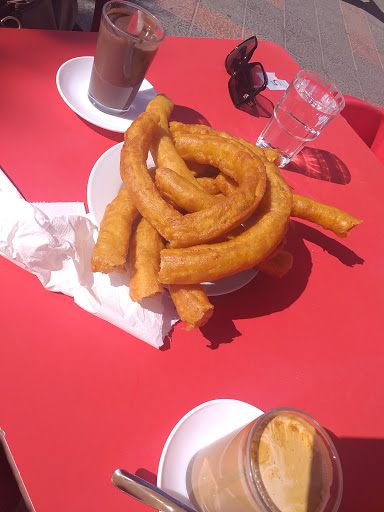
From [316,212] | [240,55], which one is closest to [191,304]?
[316,212]

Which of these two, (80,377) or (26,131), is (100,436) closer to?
(80,377)

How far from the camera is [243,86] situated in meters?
1.73

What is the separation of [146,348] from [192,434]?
226mm

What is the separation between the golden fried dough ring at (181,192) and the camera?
3.28 ft

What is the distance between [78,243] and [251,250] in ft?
1.36

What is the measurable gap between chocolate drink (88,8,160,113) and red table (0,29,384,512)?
4.8 inches

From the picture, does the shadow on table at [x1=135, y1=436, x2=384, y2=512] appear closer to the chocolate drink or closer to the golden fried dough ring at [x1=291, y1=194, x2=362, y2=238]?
the golden fried dough ring at [x1=291, y1=194, x2=362, y2=238]

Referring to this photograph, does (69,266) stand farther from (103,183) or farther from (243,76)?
(243,76)

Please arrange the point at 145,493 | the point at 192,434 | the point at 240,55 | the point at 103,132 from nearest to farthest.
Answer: the point at 145,493, the point at 192,434, the point at 103,132, the point at 240,55

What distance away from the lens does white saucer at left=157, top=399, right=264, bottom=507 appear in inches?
29.5

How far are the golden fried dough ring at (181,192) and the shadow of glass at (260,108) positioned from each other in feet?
2.90

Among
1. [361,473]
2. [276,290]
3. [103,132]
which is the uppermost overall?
[103,132]

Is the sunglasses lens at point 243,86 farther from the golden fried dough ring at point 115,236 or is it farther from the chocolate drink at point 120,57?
the golden fried dough ring at point 115,236

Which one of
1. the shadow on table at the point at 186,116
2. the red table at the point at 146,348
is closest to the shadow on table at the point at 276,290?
the red table at the point at 146,348
